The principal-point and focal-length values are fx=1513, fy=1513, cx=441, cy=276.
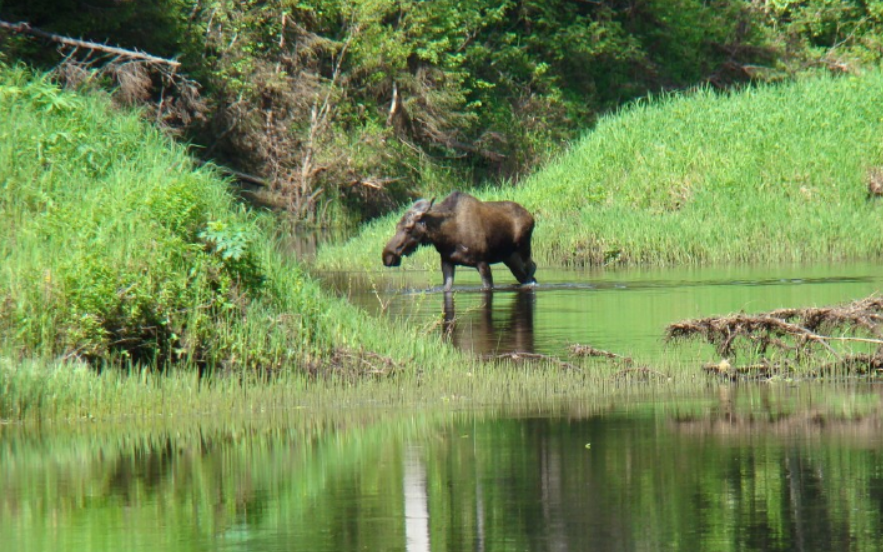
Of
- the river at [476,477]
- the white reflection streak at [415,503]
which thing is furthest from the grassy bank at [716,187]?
the white reflection streak at [415,503]

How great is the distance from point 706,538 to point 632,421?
3481 mm

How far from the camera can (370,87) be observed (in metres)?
41.0

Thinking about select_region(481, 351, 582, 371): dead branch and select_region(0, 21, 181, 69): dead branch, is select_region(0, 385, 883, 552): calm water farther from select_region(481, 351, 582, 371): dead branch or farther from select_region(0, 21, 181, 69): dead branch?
select_region(0, 21, 181, 69): dead branch

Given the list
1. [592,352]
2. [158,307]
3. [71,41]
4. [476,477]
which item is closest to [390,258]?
[71,41]

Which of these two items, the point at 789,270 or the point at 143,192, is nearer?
the point at 143,192

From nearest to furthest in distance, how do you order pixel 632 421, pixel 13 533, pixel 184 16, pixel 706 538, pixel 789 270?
pixel 706 538 < pixel 13 533 < pixel 632 421 < pixel 789 270 < pixel 184 16

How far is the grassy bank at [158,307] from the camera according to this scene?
1216cm

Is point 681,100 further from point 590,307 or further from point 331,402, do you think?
point 331,402

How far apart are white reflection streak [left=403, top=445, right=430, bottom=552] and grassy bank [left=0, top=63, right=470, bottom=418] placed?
2962 millimetres

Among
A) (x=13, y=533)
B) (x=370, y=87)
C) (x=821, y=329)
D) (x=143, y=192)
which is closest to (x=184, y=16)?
(x=370, y=87)

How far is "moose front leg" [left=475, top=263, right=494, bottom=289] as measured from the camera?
894 inches

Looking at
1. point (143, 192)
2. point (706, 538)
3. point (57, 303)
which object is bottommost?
point (706, 538)

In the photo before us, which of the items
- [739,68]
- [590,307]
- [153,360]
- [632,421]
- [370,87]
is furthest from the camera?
[739,68]

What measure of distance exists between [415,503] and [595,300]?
39.7 ft
